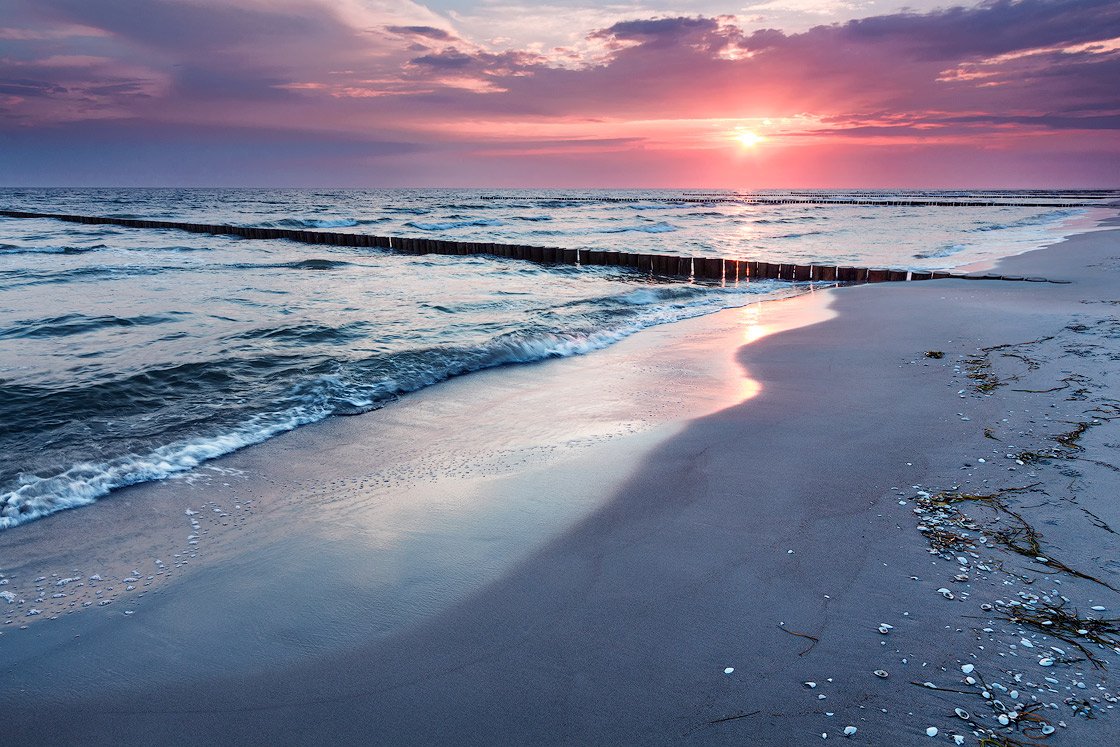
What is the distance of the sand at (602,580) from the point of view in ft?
8.01

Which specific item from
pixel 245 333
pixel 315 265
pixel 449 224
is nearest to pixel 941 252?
pixel 315 265

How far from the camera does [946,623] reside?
275 centimetres

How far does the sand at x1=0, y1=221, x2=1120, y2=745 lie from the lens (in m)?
2.44

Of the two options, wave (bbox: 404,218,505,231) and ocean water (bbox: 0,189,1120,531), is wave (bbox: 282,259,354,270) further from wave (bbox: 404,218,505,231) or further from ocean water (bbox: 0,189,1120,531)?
wave (bbox: 404,218,505,231)

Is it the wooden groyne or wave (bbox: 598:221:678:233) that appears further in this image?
wave (bbox: 598:221:678:233)

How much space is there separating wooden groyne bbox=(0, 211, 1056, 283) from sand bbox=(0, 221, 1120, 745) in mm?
10537

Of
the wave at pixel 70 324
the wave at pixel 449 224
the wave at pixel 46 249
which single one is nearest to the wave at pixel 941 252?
the wave at pixel 70 324

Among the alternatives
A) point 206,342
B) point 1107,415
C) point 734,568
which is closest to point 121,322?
point 206,342

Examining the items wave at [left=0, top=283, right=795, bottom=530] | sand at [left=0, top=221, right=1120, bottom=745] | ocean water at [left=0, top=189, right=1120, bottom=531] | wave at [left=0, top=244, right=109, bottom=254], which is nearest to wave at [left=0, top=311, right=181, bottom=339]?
ocean water at [left=0, top=189, right=1120, bottom=531]

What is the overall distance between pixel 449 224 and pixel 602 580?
44063 millimetres

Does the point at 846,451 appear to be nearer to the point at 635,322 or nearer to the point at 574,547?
the point at 574,547

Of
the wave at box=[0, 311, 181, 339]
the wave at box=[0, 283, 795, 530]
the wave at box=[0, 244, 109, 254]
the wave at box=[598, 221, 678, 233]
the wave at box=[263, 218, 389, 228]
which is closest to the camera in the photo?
the wave at box=[0, 283, 795, 530]

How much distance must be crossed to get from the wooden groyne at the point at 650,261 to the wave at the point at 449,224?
10.7 metres

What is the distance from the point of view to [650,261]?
69.6 ft
